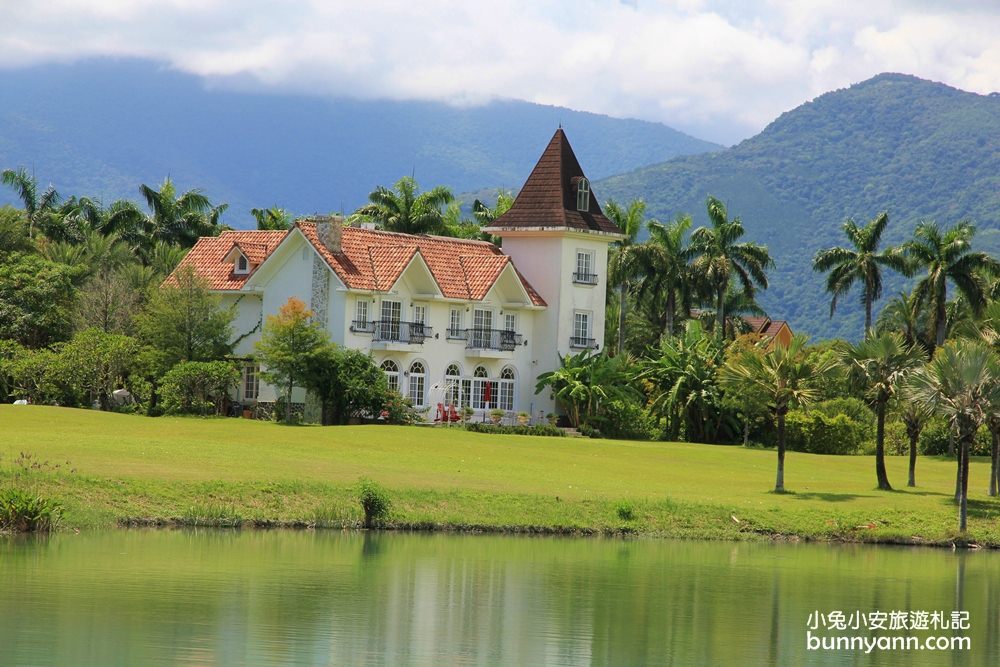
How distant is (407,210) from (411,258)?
57.3ft

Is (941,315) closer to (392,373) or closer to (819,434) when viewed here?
(819,434)

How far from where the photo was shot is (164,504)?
36812mm

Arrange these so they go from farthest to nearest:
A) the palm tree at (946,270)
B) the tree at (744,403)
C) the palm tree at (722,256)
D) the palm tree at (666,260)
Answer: the palm tree at (722,256) → the palm tree at (666,260) → the palm tree at (946,270) → the tree at (744,403)

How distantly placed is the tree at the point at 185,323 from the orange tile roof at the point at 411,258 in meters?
4.73

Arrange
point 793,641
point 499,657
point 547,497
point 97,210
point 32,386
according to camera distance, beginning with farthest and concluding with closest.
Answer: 1. point 97,210
2. point 32,386
3. point 547,497
4. point 793,641
5. point 499,657

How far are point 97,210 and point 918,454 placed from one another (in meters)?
45.7

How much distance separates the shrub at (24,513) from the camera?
109 feet

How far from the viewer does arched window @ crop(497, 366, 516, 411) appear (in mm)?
72375

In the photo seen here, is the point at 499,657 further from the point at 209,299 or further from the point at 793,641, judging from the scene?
the point at 209,299

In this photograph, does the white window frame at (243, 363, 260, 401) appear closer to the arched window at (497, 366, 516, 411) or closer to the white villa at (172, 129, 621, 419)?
the white villa at (172, 129, 621, 419)

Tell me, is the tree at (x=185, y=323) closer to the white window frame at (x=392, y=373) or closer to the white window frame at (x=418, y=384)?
the white window frame at (x=392, y=373)

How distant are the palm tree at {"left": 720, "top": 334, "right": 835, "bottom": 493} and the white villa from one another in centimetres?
2129

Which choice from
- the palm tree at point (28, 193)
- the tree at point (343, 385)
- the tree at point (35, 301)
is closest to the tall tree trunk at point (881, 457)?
the tree at point (343, 385)

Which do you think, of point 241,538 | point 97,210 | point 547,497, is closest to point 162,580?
point 241,538
